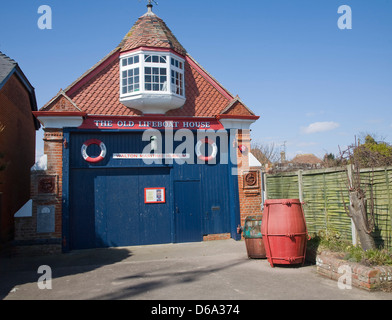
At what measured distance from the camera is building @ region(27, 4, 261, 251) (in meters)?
11.6

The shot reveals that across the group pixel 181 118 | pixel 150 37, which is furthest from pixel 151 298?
pixel 150 37

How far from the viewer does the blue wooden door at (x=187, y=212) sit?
1233 cm

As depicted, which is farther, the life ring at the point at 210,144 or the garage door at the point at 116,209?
the life ring at the point at 210,144

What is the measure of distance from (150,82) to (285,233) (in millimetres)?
7019

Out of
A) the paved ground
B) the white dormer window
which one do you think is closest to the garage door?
the paved ground

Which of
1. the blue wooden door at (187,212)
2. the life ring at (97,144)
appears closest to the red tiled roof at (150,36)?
the life ring at (97,144)

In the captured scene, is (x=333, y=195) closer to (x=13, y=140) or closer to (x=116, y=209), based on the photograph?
(x=116, y=209)

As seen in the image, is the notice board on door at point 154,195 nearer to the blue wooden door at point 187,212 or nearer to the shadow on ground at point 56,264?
the blue wooden door at point 187,212

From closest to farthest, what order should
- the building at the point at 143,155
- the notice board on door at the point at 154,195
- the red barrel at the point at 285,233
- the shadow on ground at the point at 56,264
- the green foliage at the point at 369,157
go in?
the red barrel at the point at 285,233, the shadow on ground at the point at 56,264, the green foliage at the point at 369,157, the building at the point at 143,155, the notice board on door at the point at 154,195

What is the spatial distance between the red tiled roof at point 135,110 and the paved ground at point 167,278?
481 cm

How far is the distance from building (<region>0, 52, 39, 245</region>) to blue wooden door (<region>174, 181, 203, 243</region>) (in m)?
5.66

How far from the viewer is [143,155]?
12.3 metres
